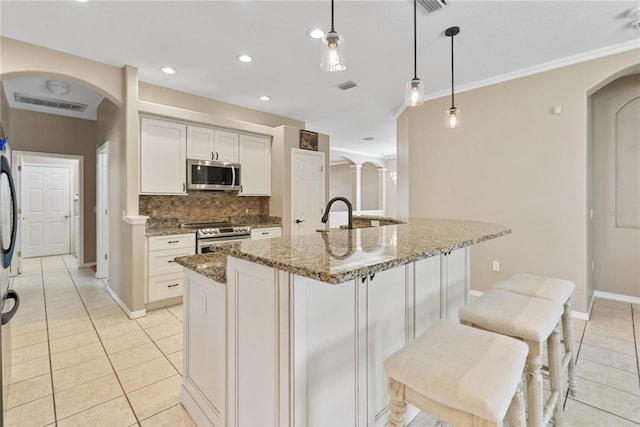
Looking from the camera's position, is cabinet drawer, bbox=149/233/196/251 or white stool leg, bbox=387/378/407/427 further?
cabinet drawer, bbox=149/233/196/251

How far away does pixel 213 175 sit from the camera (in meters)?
4.08

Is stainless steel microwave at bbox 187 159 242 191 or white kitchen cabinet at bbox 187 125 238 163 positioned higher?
white kitchen cabinet at bbox 187 125 238 163

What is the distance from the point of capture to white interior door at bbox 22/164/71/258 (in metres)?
6.31

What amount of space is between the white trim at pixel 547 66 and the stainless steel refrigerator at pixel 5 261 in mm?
2630

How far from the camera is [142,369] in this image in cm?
222

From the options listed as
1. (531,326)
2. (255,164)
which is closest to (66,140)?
(255,164)

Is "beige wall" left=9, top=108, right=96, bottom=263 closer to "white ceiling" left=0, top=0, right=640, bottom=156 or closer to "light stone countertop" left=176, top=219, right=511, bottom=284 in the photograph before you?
"white ceiling" left=0, top=0, right=640, bottom=156

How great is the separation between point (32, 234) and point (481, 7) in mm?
8590

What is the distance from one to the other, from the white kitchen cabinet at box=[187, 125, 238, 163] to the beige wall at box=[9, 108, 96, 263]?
120 inches

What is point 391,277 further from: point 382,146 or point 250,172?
point 382,146

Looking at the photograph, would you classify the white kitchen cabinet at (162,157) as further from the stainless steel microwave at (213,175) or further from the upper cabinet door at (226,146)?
the upper cabinet door at (226,146)

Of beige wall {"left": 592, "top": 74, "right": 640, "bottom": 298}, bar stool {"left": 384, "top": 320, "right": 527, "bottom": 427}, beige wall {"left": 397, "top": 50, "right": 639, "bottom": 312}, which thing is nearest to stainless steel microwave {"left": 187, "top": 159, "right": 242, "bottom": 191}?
beige wall {"left": 397, "top": 50, "right": 639, "bottom": 312}

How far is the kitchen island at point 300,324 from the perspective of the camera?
1034 mm

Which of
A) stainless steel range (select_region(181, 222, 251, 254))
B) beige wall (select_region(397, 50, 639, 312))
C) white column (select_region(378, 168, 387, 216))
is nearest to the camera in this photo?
beige wall (select_region(397, 50, 639, 312))
